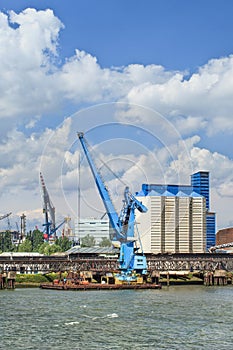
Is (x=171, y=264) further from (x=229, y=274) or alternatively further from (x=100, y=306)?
(x=100, y=306)

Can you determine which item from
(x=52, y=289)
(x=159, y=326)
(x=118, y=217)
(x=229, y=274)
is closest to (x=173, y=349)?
(x=159, y=326)

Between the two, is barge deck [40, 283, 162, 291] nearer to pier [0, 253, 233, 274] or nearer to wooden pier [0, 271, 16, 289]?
wooden pier [0, 271, 16, 289]

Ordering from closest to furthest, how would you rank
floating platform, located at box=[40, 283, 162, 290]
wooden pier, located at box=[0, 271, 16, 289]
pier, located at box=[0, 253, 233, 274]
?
1. floating platform, located at box=[40, 283, 162, 290]
2. wooden pier, located at box=[0, 271, 16, 289]
3. pier, located at box=[0, 253, 233, 274]

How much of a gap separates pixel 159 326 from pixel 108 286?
57.9 m

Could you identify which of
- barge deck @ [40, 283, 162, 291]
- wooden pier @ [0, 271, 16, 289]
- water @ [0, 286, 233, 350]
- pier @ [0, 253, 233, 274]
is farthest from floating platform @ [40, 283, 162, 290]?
water @ [0, 286, 233, 350]

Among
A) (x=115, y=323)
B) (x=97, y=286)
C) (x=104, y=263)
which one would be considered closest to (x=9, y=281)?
(x=97, y=286)

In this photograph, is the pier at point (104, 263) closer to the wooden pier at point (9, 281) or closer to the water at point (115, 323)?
the wooden pier at point (9, 281)

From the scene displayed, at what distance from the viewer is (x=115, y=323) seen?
62.6m

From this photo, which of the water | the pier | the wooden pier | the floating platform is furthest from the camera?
the pier

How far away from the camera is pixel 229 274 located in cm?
15238

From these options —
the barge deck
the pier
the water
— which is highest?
the pier

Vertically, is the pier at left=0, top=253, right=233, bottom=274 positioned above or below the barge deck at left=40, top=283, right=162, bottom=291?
above

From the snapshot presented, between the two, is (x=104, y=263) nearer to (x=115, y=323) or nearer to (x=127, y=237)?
(x=127, y=237)

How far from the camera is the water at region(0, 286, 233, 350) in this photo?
51.0 meters
